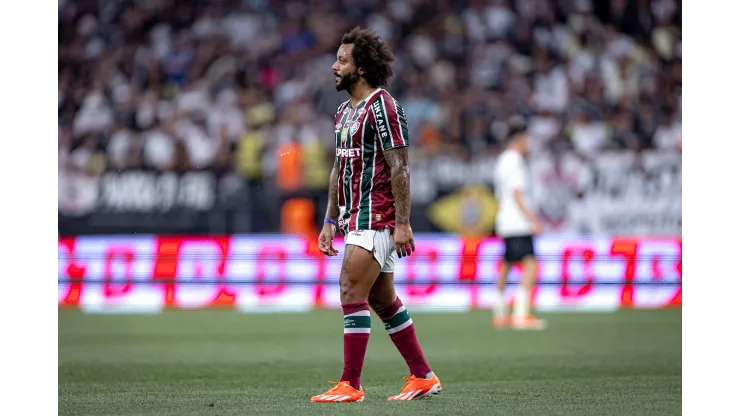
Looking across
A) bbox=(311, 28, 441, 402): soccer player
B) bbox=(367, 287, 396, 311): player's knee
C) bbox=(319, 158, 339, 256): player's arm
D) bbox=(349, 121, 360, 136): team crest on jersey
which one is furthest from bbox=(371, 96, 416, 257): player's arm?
bbox=(319, 158, 339, 256): player's arm

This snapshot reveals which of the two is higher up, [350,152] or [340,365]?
[350,152]

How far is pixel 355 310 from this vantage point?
7180mm

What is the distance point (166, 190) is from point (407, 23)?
6577 mm

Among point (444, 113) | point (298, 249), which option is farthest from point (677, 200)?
point (298, 249)

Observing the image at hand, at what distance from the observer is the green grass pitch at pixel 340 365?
23.4ft

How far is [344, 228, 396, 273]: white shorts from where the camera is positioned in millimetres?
7152

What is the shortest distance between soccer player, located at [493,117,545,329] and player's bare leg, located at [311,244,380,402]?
6026mm

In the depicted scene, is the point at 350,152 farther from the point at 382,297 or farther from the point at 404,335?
the point at 404,335

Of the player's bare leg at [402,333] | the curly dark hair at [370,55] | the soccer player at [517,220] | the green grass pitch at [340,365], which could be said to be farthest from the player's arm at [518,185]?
the curly dark hair at [370,55]

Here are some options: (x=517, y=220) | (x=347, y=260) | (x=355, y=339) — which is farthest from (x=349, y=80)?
(x=517, y=220)

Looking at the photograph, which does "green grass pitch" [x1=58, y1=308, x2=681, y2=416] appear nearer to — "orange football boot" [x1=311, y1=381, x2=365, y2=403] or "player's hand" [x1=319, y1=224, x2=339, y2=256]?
"orange football boot" [x1=311, y1=381, x2=365, y2=403]

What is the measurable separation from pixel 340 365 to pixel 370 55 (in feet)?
11.5

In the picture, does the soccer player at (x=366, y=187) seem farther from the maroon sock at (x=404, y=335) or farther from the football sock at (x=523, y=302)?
the football sock at (x=523, y=302)

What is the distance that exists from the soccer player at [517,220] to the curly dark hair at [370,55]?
5922mm
